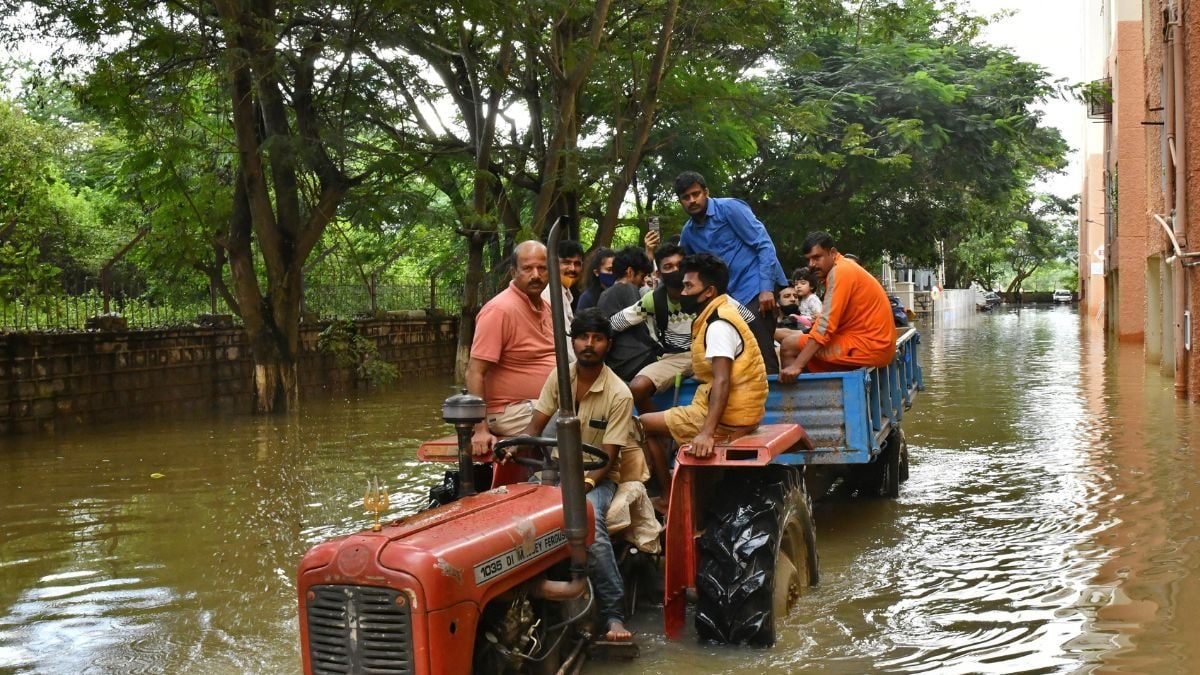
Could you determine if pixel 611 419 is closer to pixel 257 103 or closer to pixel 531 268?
pixel 531 268

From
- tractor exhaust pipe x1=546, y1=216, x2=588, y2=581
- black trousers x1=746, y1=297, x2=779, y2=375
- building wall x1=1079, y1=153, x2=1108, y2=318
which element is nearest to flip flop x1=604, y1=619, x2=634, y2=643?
tractor exhaust pipe x1=546, y1=216, x2=588, y2=581

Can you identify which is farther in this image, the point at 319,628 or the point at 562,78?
the point at 562,78

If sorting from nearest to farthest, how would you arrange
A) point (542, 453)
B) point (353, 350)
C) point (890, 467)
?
point (542, 453) < point (890, 467) < point (353, 350)

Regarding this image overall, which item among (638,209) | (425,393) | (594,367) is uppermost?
(638,209)

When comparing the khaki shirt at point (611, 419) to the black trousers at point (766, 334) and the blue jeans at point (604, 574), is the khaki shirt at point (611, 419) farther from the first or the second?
the black trousers at point (766, 334)

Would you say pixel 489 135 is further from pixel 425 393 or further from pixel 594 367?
pixel 594 367

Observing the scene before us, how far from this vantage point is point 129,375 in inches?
673

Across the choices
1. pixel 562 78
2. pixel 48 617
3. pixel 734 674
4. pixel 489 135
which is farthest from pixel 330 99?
pixel 734 674

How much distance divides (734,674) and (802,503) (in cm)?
128

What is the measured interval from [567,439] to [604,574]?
130 cm

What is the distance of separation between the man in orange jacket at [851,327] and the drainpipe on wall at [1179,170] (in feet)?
29.7

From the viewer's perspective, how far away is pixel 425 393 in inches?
852

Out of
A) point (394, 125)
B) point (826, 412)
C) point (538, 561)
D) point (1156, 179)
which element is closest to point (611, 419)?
point (538, 561)

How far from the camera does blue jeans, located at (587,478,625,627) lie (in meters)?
5.10
